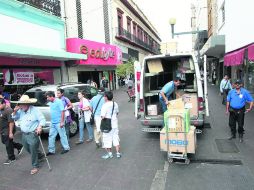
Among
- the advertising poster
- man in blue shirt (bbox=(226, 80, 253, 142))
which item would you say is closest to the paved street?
man in blue shirt (bbox=(226, 80, 253, 142))

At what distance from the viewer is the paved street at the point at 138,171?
184 inches

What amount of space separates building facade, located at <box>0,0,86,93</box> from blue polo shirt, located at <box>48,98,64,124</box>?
5436mm

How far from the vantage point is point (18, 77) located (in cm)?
1345

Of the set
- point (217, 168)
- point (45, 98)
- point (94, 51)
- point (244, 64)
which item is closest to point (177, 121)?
point (217, 168)

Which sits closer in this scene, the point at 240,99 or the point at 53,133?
the point at 53,133

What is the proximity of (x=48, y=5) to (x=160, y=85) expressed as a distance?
9968mm

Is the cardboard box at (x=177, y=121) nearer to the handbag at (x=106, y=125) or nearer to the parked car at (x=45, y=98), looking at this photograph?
the handbag at (x=106, y=125)

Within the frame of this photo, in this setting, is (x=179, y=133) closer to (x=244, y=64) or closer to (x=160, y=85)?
(x=160, y=85)

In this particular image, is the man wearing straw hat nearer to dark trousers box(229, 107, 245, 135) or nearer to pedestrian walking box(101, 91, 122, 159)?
pedestrian walking box(101, 91, 122, 159)

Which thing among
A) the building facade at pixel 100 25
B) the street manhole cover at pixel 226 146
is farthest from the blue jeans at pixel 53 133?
the building facade at pixel 100 25

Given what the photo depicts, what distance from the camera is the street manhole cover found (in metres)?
6.19

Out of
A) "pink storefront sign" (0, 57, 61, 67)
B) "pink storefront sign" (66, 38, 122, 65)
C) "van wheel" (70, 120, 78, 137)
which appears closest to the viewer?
"van wheel" (70, 120, 78, 137)

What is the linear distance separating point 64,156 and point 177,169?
114 inches

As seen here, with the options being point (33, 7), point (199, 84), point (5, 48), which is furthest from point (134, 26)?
point (199, 84)
